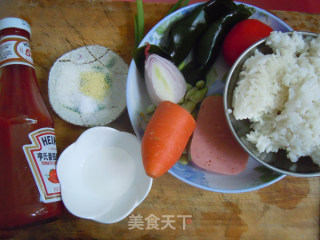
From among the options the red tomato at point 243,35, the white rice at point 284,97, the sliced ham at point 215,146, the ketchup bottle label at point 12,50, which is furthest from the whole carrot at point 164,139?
the ketchup bottle label at point 12,50

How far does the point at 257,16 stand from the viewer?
94 cm

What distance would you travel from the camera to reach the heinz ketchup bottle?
2.54 ft

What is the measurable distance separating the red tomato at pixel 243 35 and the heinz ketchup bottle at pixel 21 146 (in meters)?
0.69

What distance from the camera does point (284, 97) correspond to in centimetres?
74

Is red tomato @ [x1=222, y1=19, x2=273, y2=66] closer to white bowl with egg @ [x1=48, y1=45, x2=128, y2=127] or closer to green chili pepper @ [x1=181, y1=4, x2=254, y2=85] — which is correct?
green chili pepper @ [x1=181, y1=4, x2=254, y2=85]

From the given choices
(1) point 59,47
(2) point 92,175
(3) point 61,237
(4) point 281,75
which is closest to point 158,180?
(2) point 92,175

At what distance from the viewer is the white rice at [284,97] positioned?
70 centimetres

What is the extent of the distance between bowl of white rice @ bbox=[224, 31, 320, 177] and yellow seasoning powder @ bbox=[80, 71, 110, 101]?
0.45m

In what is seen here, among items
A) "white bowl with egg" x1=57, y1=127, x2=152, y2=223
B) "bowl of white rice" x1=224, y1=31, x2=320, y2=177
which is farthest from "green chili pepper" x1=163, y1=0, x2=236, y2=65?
"white bowl with egg" x1=57, y1=127, x2=152, y2=223

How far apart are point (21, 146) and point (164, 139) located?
445 millimetres

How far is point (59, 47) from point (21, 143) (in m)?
0.43

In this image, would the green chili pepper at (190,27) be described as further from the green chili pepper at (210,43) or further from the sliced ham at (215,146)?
the sliced ham at (215,146)

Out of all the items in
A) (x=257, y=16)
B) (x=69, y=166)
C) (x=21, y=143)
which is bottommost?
(x=69, y=166)

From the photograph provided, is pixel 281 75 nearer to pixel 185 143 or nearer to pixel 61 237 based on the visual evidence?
pixel 185 143
